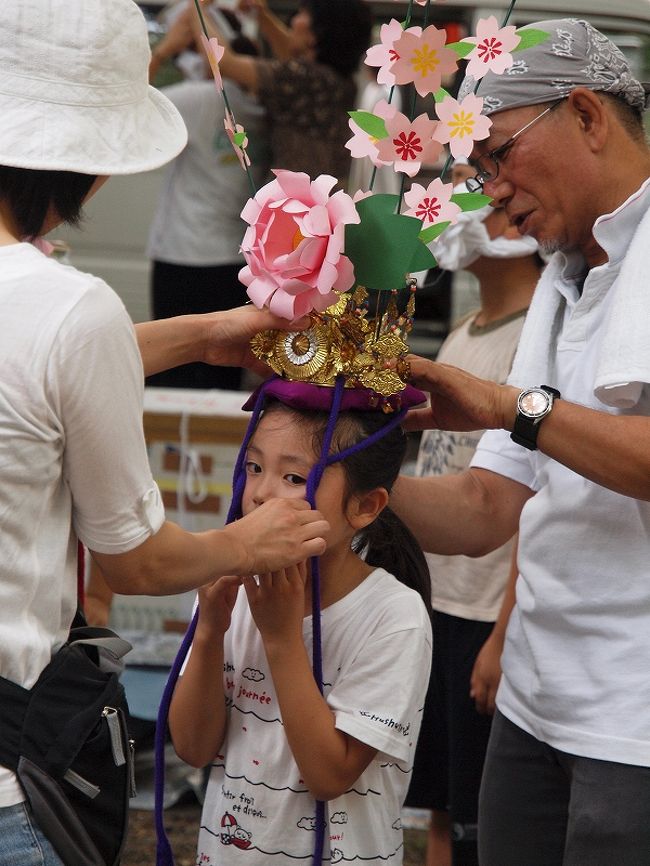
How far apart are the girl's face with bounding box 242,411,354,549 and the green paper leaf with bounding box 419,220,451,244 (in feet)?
1.21

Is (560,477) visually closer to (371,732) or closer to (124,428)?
(371,732)

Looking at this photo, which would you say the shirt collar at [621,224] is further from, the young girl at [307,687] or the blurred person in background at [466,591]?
the blurred person in background at [466,591]

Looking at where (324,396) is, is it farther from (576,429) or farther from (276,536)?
(576,429)

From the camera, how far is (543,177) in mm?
2018

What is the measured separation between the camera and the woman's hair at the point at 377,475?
1946 mm

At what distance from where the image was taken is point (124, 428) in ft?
4.83

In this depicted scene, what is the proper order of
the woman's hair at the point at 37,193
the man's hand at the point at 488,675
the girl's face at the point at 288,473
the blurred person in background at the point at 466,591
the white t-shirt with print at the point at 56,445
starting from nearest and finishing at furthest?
the white t-shirt with print at the point at 56,445 < the woman's hair at the point at 37,193 < the girl's face at the point at 288,473 < the man's hand at the point at 488,675 < the blurred person in background at the point at 466,591

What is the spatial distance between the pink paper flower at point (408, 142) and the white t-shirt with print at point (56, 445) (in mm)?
553

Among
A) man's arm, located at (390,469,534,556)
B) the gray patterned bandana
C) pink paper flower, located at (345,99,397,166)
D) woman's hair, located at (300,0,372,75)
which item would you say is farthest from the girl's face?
woman's hair, located at (300,0,372,75)

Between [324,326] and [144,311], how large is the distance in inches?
189

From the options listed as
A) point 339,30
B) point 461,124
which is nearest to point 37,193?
point 461,124

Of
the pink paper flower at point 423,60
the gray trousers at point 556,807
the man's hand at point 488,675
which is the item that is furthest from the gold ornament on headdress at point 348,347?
the man's hand at point 488,675

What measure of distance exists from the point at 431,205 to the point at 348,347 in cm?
26

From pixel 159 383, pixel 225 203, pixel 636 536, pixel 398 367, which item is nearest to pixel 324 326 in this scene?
pixel 398 367
